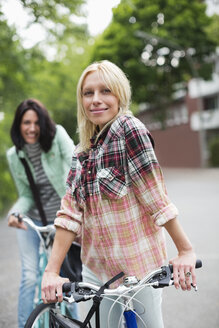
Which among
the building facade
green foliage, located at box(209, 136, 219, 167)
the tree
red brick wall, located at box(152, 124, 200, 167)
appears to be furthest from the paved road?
red brick wall, located at box(152, 124, 200, 167)

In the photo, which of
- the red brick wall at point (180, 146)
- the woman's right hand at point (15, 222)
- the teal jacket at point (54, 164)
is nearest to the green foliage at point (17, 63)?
the teal jacket at point (54, 164)

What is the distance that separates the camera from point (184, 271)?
1753mm

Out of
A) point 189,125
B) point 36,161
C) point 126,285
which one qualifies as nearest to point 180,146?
point 189,125

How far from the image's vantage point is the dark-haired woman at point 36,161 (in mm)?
3375

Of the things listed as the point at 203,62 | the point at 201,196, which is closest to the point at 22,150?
the point at 201,196

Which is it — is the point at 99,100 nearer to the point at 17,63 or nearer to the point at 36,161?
the point at 36,161

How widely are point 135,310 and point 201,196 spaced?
11547 millimetres

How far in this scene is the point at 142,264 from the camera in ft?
6.53

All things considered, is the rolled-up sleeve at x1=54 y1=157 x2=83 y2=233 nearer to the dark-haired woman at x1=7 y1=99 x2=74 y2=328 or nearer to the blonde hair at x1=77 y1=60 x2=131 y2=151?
the blonde hair at x1=77 y1=60 x2=131 y2=151

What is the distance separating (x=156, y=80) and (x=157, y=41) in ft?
12.1

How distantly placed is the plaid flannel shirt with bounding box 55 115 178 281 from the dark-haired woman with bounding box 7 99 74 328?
134cm

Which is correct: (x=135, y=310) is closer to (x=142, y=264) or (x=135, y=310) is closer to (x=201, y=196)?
(x=142, y=264)

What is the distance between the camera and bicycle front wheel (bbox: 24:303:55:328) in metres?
2.10

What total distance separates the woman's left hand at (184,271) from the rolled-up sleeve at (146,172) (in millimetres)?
180
